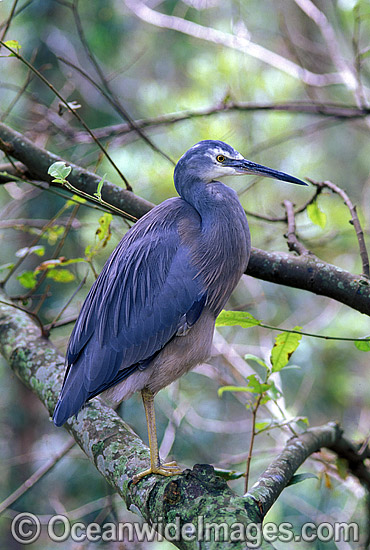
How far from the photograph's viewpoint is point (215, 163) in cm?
197

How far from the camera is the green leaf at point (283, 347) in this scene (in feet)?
5.96

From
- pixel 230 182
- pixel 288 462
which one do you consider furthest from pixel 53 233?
pixel 230 182

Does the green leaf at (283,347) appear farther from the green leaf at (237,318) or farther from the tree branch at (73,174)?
the tree branch at (73,174)

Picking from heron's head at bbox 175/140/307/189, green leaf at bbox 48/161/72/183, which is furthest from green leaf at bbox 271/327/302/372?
green leaf at bbox 48/161/72/183

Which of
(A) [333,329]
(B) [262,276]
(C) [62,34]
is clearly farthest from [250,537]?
(C) [62,34]

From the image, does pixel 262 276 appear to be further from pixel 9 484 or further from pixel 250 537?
pixel 9 484

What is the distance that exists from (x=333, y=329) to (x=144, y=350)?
7.97 ft

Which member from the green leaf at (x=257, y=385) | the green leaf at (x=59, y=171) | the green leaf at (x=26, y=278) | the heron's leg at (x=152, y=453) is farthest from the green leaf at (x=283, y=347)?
the green leaf at (x=26, y=278)

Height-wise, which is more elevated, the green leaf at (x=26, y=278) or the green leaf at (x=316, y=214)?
the green leaf at (x=316, y=214)

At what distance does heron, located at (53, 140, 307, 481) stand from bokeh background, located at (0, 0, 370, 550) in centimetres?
68

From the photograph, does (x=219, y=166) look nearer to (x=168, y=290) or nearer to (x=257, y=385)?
(x=168, y=290)

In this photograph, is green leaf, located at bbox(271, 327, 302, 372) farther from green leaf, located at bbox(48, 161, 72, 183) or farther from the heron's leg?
green leaf, located at bbox(48, 161, 72, 183)

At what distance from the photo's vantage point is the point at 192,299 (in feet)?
6.24

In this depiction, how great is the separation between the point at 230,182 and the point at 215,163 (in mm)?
2224
